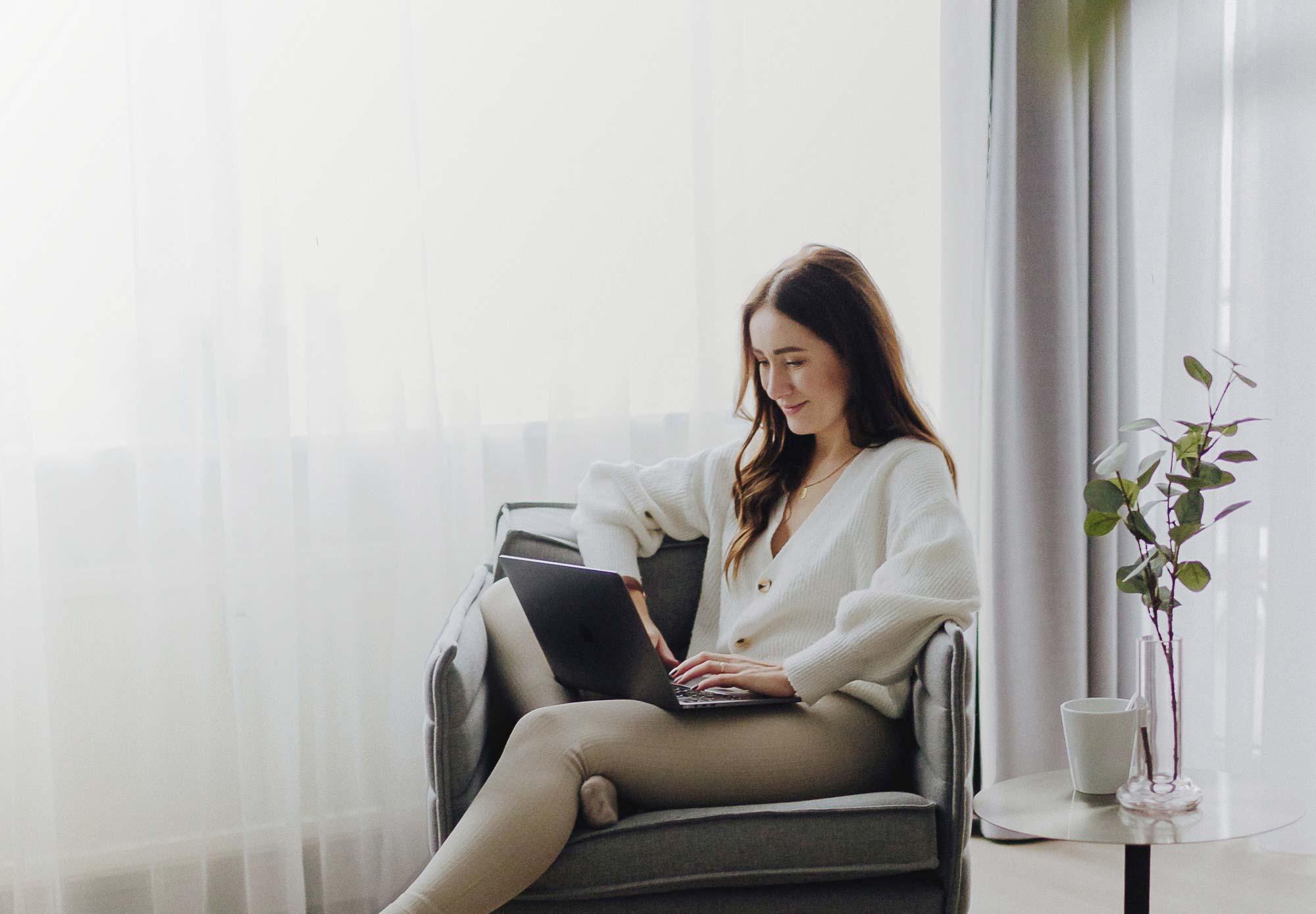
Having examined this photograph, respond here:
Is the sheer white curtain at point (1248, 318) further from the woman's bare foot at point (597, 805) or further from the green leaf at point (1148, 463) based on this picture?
the woman's bare foot at point (597, 805)

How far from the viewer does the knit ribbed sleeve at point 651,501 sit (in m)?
1.97

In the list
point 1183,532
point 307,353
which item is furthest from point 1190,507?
point 307,353

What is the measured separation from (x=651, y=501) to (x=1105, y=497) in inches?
30.2

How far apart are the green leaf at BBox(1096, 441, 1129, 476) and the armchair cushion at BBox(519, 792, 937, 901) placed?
0.51 m

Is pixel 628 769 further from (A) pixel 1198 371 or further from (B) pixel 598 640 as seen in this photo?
(A) pixel 1198 371

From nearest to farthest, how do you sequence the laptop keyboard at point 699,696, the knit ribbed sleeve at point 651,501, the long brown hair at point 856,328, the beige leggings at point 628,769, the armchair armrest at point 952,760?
the beige leggings at point 628,769, the armchair armrest at point 952,760, the laptop keyboard at point 699,696, the long brown hair at point 856,328, the knit ribbed sleeve at point 651,501

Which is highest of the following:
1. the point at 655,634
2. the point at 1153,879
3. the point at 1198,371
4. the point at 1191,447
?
the point at 1198,371

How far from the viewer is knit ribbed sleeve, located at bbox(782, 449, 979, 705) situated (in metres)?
1.52

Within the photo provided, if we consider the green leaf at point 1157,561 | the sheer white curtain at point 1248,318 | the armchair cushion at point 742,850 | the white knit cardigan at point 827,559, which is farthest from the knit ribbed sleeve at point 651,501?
the sheer white curtain at point 1248,318

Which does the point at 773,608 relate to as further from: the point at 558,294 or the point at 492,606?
the point at 558,294

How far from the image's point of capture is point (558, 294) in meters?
2.30

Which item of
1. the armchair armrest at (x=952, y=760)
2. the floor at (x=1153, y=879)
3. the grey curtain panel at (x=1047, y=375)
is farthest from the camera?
the grey curtain panel at (x=1047, y=375)

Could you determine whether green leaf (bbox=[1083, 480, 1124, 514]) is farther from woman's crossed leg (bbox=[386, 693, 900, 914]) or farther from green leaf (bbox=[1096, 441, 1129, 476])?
woman's crossed leg (bbox=[386, 693, 900, 914])

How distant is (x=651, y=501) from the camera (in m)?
2.00
